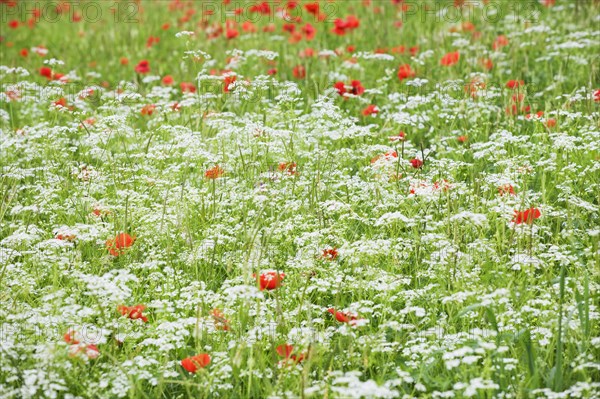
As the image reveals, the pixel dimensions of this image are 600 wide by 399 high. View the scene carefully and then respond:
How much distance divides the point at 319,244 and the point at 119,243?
0.84 metres

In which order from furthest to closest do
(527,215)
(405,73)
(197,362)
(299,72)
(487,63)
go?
(299,72) < (487,63) < (405,73) < (527,215) < (197,362)

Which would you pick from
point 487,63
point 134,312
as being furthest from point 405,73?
point 134,312

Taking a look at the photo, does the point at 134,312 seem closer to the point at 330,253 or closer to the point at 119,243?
the point at 119,243

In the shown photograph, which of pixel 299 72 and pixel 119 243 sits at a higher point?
pixel 299 72

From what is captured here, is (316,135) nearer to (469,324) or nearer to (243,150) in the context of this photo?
(243,150)

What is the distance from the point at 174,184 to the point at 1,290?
116 cm

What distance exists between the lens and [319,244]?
128 inches

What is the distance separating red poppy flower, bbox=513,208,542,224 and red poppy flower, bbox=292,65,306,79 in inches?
113

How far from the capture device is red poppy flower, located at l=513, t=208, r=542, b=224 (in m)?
3.02

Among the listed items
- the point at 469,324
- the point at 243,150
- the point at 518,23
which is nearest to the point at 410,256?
the point at 469,324

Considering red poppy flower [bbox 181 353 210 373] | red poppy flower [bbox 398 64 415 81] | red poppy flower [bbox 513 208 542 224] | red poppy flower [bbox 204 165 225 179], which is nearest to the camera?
red poppy flower [bbox 181 353 210 373]

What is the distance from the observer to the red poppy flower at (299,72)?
5.67 meters

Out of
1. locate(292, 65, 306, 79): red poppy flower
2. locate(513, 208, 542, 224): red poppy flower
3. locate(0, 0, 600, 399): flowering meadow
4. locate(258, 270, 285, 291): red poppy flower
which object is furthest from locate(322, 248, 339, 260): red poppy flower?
locate(292, 65, 306, 79): red poppy flower

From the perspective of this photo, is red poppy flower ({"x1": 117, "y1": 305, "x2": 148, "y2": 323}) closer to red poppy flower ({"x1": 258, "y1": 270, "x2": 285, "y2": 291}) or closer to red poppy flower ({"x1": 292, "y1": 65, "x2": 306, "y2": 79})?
red poppy flower ({"x1": 258, "y1": 270, "x2": 285, "y2": 291})
